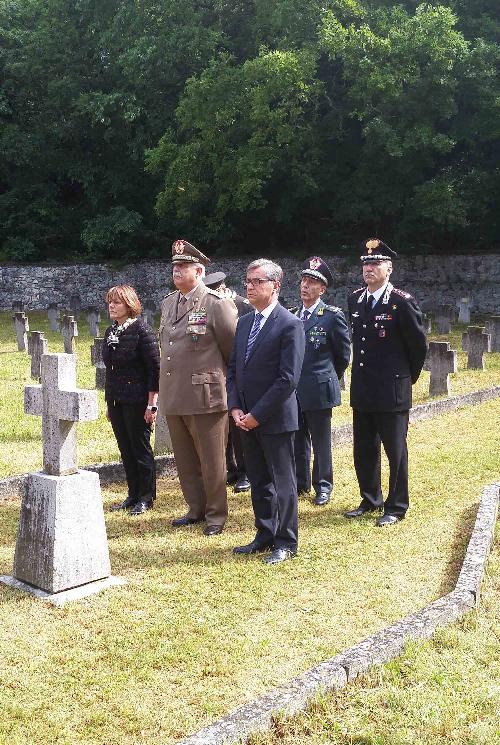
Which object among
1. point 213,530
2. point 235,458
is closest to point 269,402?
point 213,530

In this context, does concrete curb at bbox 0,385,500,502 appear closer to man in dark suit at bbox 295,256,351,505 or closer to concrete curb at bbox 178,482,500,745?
man in dark suit at bbox 295,256,351,505

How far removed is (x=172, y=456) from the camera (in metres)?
7.41

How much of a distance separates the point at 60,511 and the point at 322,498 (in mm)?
2572

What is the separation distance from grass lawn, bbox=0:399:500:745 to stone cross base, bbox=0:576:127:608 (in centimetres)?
6

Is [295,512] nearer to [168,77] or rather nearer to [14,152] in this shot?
[168,77]

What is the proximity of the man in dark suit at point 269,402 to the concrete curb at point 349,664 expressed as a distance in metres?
1.19

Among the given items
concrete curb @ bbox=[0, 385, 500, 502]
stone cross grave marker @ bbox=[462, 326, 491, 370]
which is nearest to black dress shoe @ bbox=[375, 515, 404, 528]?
concrete curb @ bbox=[0, 385, 500, 502]

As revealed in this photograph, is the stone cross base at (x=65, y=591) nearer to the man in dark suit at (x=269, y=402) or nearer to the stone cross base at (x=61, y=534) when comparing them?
the stone cross base at (x=61, y=534)

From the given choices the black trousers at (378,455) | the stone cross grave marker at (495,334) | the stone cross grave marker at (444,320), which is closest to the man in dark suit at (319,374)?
the black trousers at (378,455)

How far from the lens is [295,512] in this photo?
16.7ft

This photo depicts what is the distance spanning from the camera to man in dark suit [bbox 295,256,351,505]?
6.45m

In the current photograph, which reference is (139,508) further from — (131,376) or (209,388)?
(209,388)

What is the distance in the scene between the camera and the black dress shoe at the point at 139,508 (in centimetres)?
612

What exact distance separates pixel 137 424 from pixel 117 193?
91.0 ft
